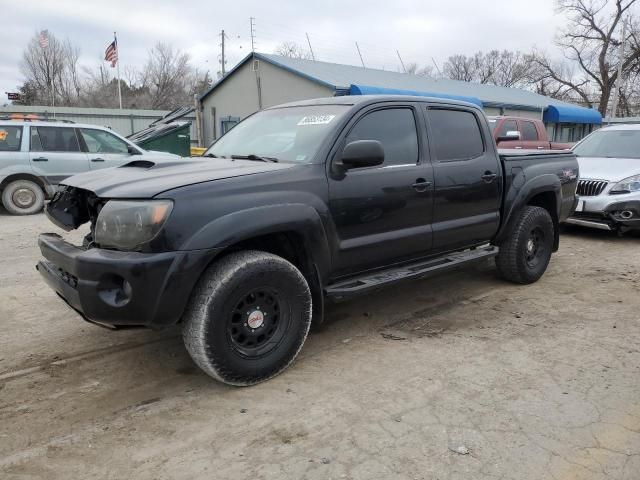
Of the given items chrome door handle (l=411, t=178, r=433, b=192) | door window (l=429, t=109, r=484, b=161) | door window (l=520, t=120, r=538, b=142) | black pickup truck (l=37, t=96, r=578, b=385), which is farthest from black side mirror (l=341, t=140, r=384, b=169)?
door window (l=520, t=120, r=538, b=142)

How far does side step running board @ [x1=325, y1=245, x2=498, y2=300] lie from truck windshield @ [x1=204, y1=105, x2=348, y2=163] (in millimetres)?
929

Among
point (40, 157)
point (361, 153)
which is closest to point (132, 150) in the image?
point (40, 157)

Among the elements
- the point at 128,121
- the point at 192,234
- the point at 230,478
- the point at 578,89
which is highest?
the point at 578,89

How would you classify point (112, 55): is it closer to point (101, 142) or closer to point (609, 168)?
point (101, 142)

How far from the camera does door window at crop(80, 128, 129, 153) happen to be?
998 centimetres

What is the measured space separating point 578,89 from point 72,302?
172 feet

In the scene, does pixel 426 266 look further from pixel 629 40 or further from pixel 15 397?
pixel 629 40

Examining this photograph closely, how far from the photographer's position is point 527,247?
5.30 m

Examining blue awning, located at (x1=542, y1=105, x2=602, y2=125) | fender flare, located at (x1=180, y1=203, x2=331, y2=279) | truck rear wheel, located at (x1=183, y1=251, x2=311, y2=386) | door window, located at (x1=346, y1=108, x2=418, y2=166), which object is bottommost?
truck rear wheel, located at (x1=183, y1=251, x2=311, y2=386)

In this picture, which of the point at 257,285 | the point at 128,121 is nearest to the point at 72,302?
the point at 257,285

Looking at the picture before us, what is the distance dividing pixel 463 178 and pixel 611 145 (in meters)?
5.71

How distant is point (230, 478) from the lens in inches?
94.5

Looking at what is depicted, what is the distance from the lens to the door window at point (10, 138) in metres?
9.31

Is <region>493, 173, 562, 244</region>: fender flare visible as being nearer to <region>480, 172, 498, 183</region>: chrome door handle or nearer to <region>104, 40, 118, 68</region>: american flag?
<region>480, 172, 498, 183</region>: chrome door handle
